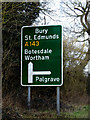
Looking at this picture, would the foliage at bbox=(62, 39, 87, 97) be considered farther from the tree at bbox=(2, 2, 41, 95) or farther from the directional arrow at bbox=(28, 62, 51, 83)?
the directional arrow at bbox=(28, 62, 51, 83)

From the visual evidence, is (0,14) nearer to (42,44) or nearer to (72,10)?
(42,44)

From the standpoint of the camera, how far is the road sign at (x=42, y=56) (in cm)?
890

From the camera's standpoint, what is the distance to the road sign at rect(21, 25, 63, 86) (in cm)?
890

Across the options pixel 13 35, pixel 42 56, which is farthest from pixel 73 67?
pixel 42 56

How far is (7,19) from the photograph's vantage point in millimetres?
10859

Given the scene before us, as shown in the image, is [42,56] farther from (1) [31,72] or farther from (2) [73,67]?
(2) [73,67]

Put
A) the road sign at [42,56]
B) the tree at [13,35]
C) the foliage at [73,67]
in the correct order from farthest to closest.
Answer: the foliage at [73,67], the tree at [13,35], the road sign at [42,56]

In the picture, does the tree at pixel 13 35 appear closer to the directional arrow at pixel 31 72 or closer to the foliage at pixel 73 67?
the directional arrow at pixel 31 72

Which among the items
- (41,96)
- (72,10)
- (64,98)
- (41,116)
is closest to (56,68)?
(41,116)

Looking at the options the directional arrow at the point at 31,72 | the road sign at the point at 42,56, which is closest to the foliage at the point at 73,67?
the road sign at the point at 42,56

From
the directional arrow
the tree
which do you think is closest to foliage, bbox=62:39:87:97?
the tree

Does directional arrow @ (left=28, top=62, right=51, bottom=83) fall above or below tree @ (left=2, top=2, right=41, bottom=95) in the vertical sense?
below

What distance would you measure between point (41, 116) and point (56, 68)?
2.08m

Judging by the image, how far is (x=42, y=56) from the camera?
896cm
